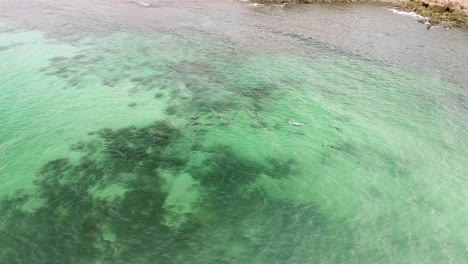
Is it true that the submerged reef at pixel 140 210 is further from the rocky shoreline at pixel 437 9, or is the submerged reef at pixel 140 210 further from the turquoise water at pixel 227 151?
the rocky shoreline at pixel 437 9

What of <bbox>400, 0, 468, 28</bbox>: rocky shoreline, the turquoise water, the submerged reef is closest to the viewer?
the submerged reef

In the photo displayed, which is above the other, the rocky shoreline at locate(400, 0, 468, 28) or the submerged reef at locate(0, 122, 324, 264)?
the rocky shoreline at locate(400, 0, 468, 28)

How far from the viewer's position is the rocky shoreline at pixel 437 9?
37.4m

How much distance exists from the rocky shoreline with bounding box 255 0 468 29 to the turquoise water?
211 inches

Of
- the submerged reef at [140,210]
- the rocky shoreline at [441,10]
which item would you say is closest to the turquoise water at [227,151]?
the submerged reef at [140,210]

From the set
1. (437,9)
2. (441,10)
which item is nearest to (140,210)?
(441,10)

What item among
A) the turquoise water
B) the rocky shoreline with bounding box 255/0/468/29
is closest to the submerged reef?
the turquoise water

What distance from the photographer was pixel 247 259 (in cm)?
1329

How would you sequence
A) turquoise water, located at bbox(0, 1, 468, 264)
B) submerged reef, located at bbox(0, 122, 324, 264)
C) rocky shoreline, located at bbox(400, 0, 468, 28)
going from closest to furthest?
submerged reef, located at bbox(0, 122, 324, 264) → turquoise water, located at bbox(0, 1, 468, 264) → rocky shoreline, located at bbox(400, 0, 468, 28)

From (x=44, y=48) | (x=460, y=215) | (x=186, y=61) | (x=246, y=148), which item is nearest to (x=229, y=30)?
(x=186, y=61)

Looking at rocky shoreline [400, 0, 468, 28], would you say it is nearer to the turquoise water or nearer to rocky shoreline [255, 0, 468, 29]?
rocky shoreline [255, 0, 468, 29]

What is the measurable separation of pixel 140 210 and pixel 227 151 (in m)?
5.76

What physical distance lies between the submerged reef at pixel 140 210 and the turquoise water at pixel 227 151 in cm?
7

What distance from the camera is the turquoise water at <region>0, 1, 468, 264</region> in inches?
552
